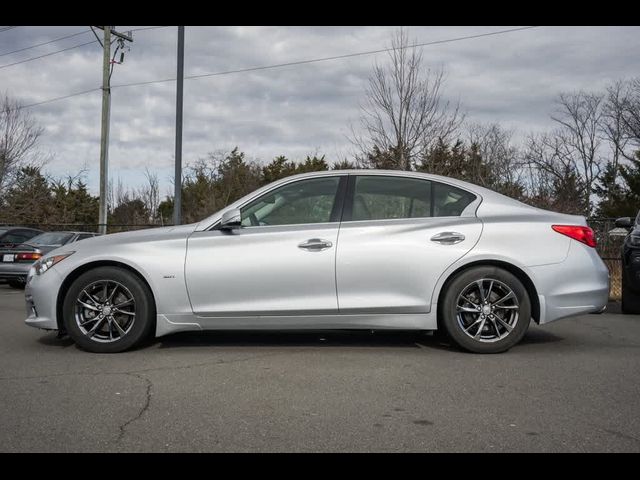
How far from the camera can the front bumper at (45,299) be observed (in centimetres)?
550

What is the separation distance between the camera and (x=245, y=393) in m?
4.22

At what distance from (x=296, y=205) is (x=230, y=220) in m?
0.62

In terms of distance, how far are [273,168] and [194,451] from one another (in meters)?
45.3

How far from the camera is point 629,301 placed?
824 centimetres

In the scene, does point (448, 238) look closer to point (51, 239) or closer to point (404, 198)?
point (404, 198)

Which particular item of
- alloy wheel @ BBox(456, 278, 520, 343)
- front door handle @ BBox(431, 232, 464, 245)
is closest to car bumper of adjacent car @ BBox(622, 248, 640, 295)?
alloy wheel @ BBox(456, 278, 520, 343)

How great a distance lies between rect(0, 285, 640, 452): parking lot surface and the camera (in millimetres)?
3305

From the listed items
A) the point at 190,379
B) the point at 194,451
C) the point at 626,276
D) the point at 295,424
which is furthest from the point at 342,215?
the point at 626,276

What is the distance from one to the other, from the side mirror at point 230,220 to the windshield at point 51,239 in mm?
9876

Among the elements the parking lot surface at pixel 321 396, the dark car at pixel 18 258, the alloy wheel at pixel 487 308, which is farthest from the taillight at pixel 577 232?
the dark car at pixel 18 258

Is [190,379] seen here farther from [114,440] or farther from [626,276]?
[626,276]

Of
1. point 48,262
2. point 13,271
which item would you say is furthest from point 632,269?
point 13,271

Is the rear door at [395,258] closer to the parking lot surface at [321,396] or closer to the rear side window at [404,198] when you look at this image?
the rear side window at [404,198]

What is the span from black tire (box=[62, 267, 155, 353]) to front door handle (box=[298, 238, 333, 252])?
1.43 meters
